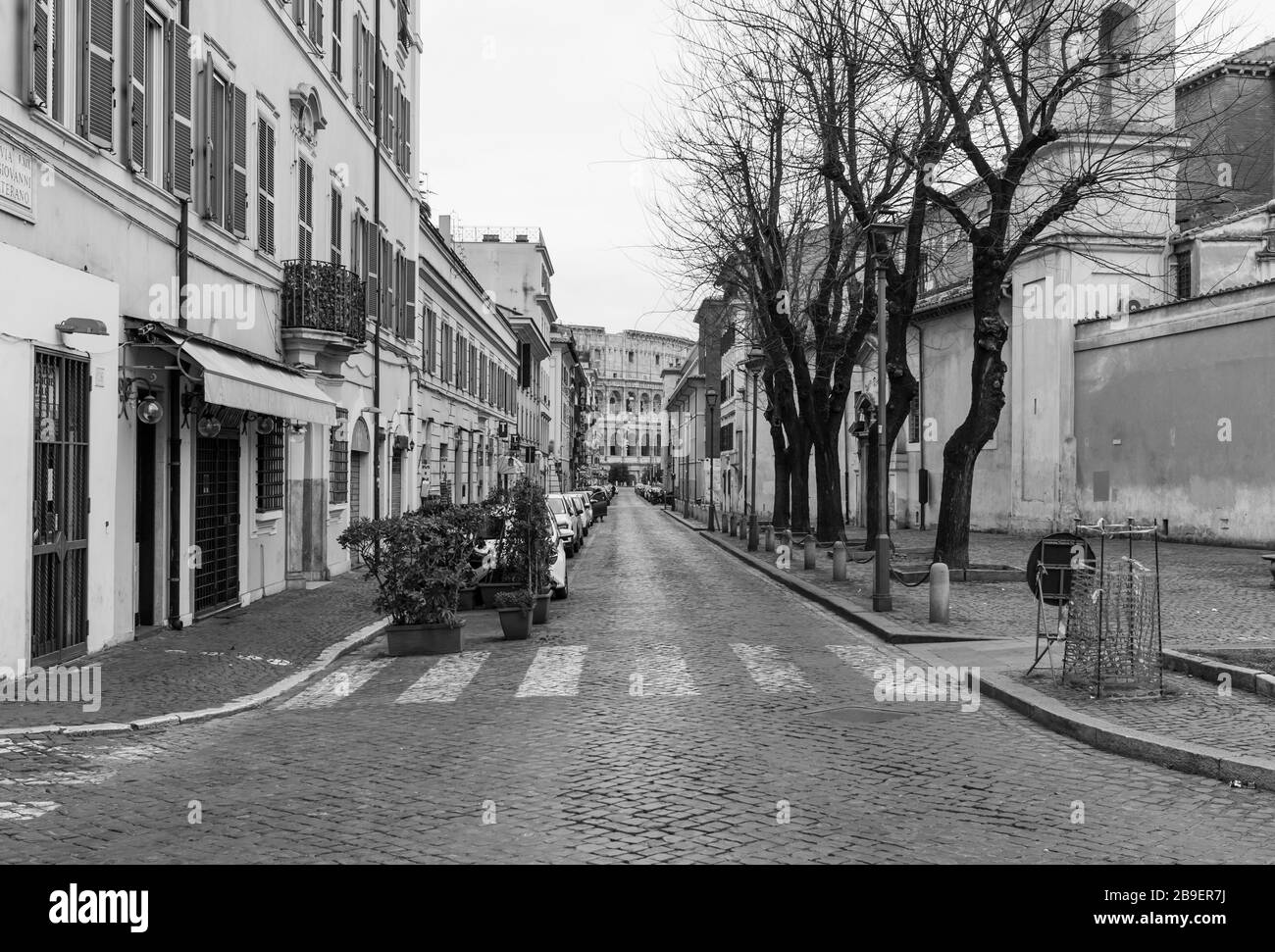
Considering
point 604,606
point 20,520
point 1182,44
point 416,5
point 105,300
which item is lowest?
point 604,606

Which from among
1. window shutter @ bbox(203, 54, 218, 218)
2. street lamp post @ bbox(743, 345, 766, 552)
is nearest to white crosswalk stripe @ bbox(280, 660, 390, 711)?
window shutter @ bbox(203, 54, 218, 218)

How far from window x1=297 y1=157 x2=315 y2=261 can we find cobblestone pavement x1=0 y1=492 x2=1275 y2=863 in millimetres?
10115

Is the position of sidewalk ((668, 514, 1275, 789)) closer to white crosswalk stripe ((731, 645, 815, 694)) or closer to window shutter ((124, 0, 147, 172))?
white crosswalk stripe ((731, 645, 815, 694))

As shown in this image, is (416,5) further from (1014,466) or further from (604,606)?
(1014,466)

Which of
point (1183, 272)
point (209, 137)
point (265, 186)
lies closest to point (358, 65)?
point (265, 186)

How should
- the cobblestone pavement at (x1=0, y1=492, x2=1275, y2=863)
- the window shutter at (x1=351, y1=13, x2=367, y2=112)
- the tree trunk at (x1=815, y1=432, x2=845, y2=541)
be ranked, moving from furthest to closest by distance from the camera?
1. the tree trunk at (x1=815, y1=432, x2=845, y2=541)
2. the window shutter at (x1=351, y1=13, x2=367, y2=112)
3. the cobblestone pavement at (x1=0, y1=492, x2=1275, y2=863)

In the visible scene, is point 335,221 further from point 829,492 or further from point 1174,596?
point 1174,596

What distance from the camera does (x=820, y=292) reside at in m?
25.8

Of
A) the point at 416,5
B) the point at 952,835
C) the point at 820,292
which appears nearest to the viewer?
the point at 952,835

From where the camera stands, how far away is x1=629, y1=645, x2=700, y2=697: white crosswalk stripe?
9750 mm

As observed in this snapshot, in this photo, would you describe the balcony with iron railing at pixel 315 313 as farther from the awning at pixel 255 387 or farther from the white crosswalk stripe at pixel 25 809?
the white crosswalk stripe at pixel 25 809

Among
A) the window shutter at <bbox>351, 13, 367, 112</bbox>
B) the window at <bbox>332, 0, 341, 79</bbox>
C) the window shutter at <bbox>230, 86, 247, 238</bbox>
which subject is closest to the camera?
the window shutter at <bbox>230, 86, 247, 238</bbox>
